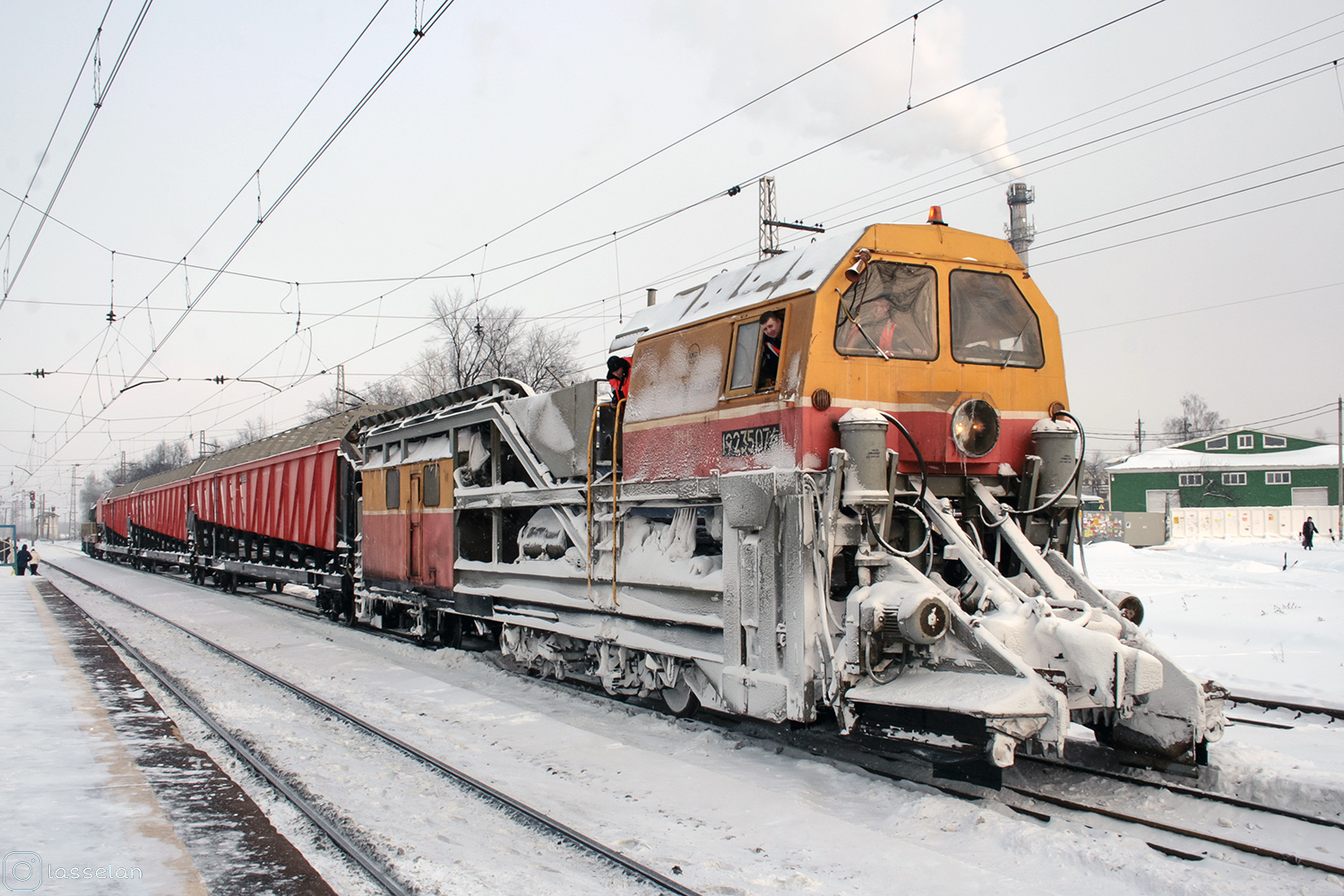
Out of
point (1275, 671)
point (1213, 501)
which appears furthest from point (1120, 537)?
point (1275, 671)

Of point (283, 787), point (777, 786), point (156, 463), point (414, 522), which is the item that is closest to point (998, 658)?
point (777, 786)

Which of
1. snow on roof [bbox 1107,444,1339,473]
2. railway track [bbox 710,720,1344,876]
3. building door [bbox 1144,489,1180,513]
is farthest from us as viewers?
building door [bbox 1144,489,1180,513]

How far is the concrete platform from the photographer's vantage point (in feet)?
14.4

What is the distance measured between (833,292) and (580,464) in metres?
3.21

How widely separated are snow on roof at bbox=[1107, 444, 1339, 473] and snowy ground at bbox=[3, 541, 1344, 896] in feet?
149

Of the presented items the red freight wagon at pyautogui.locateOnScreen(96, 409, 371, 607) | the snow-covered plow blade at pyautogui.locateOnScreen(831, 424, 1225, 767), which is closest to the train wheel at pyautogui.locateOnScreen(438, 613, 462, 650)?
the red freight wagon at pyautogui.locateOnScreen(96, 409, 371, 607)

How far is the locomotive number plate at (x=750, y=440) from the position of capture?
6.19 metres

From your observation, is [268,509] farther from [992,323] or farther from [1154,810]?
[1154,810]

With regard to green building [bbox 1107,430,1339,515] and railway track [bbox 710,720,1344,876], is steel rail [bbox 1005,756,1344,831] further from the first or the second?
green building [bbox 1107,430,1339,515]

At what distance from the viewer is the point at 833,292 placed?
20.2ft

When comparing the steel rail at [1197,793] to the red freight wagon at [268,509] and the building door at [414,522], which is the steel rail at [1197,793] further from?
the red freight wagon at [268,509]

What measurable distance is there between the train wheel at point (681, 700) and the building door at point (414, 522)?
16.3ft

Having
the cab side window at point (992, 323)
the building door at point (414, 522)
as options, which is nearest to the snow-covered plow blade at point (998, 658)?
the cab side window at point (992, 323)

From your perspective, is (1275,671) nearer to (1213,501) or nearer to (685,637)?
(685,637)
